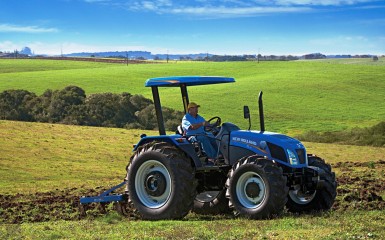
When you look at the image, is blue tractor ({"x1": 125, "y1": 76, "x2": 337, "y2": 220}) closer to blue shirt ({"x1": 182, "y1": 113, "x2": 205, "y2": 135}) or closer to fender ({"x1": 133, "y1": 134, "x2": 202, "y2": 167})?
fender ({"x1": 133, "y1": 134, "x2": 202, "y2": 167})

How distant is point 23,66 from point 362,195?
100 meters

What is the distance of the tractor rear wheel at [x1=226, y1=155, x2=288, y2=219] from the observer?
10.9 m

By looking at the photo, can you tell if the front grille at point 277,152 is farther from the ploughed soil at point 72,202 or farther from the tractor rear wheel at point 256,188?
the ploughed soil at point 72,202

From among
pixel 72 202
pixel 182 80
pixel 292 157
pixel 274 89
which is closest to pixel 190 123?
pixel 182 80

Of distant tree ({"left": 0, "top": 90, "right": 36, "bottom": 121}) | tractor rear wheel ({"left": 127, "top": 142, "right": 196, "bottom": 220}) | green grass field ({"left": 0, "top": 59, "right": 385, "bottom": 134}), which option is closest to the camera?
tractor rear wheel ({"left": 127, "top": 142, "right": 196, "bottom": 220})

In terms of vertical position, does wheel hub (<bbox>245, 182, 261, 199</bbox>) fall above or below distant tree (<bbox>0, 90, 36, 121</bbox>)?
above

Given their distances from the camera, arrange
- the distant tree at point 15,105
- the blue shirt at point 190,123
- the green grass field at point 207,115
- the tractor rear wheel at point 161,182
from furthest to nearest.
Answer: the distant tree at point 15,105 → the blue shirt at point 190,123 → the tractor rear wheel at point 161,182 → the green grass field at point 207,115

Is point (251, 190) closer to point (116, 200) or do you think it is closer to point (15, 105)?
point (116, 200)

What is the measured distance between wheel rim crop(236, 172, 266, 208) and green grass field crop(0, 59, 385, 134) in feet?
128

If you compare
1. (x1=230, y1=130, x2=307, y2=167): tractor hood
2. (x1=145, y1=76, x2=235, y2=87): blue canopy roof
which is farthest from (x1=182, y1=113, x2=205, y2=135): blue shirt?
(x1=230, y1=130, x2=307, y2=167): tractor hood

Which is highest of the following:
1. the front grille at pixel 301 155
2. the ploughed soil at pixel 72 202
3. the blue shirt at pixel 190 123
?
the blue shirt at pixel 190 123

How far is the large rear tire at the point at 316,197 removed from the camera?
12.0m

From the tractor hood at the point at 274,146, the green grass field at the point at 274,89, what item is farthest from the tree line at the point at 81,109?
the tractor hood at the point at 274,146

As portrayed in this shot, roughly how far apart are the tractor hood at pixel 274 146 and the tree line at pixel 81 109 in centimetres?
3643
